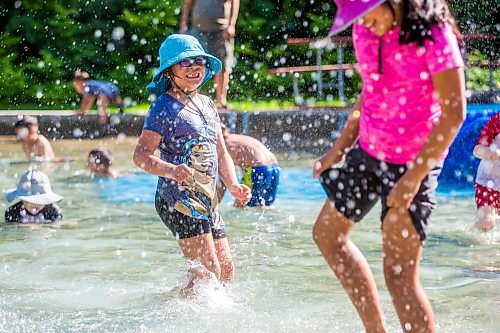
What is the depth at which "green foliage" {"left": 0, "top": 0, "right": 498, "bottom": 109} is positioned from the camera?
50.9 feet

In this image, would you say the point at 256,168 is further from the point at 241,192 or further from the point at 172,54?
the point at 172,54

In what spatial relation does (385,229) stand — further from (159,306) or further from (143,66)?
(143,66)

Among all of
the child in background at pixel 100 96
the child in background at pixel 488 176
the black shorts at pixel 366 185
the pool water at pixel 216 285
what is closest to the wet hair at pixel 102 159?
the pool water at pixel 216 285

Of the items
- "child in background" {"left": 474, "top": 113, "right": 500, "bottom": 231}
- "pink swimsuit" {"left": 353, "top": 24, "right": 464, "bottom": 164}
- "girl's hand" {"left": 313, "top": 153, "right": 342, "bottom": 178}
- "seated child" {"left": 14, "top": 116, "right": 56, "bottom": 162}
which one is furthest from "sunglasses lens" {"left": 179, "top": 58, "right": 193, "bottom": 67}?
"seated child" {"left": 14, "top": 116, "right": 56, "bottom": 162}

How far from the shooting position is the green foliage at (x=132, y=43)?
1552 centimetres

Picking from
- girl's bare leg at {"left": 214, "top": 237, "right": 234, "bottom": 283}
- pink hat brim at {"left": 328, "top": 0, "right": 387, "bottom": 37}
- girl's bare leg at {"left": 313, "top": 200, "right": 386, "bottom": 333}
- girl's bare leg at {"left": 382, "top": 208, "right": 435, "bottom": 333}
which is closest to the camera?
pink hat brim at {"left": 328, "top": 0, "right": 387, "bottom": 37}

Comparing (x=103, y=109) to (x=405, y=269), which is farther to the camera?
(x=103, y=109)

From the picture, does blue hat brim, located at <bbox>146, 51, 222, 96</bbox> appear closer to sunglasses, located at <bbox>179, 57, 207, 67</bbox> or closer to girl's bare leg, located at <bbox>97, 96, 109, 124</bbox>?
sunglasses, located at <bbox>179, 57, 207, 67</bbox>

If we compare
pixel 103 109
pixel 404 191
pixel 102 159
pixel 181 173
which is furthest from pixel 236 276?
pixel 103 109

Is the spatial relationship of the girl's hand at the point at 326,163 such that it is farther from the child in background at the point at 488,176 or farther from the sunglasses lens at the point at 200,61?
the child in background at the point at 488,176

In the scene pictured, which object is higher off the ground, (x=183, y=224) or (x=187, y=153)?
(x=187, y=153)

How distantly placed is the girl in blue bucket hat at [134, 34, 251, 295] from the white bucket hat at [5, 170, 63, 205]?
228cm

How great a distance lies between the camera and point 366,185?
321cm

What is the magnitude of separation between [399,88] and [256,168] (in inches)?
152
